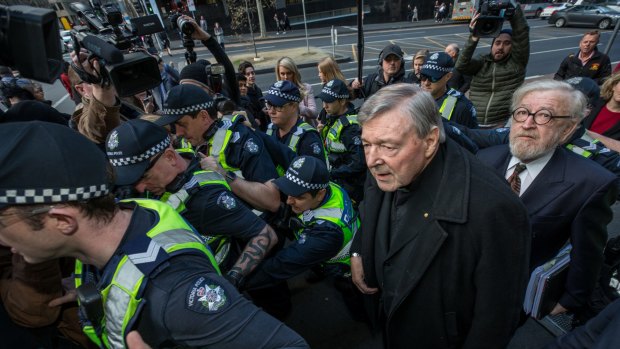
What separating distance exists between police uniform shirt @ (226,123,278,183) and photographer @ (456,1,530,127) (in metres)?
2.90

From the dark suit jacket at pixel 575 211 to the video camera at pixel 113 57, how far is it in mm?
2852

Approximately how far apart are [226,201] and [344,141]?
1923 millimetres

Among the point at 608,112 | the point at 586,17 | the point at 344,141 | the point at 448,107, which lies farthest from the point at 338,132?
the point at 586,17

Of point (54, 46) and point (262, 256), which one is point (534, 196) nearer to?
point (262, 256)

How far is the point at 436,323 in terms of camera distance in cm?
171

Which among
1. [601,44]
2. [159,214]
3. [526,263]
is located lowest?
[601,44]

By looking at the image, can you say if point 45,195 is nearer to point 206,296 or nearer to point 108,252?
point 108,252

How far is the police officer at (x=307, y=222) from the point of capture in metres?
2.36

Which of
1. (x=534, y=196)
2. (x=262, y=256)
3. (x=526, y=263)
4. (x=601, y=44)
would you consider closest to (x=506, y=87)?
(x=534, y=196)

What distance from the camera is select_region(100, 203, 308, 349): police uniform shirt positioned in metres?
1.16

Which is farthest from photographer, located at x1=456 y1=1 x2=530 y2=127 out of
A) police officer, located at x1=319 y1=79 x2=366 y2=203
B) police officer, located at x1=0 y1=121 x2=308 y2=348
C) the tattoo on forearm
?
police officer, located at x1=0 y1=121 x2=308 y2=348

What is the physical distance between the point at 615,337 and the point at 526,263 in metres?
0.44

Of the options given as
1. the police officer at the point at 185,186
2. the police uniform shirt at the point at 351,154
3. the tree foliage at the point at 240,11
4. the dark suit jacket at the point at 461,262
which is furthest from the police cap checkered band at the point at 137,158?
the tree foliage at the point at 240,11

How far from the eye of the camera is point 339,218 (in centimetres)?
247
